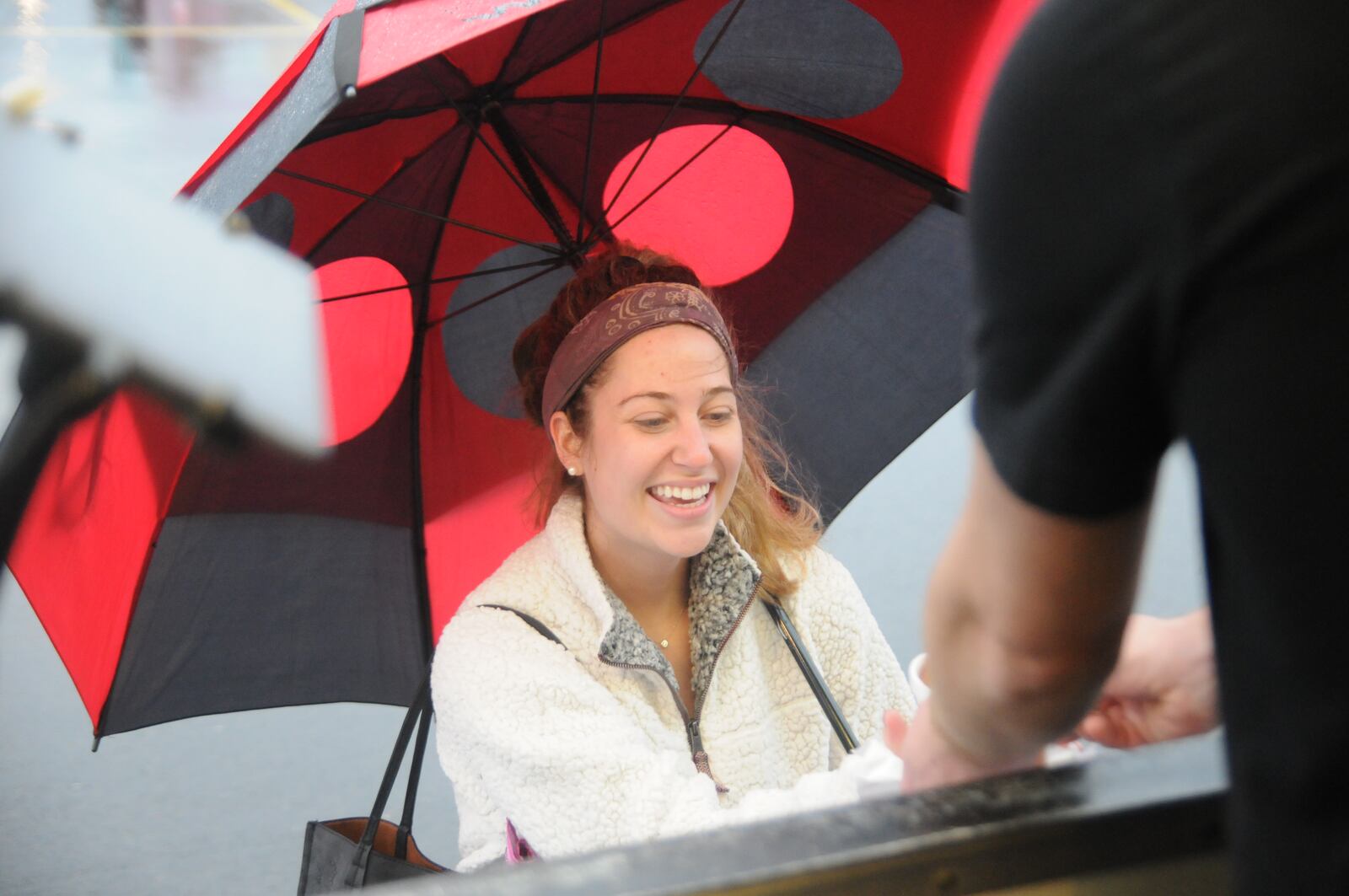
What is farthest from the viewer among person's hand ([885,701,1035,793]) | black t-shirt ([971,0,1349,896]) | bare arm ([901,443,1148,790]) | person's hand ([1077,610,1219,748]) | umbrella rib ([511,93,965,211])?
umbrella rib ([511,93,965,211])

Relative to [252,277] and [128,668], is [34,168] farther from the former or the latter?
[128,668]

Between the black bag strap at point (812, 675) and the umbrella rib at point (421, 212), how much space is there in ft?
2.27

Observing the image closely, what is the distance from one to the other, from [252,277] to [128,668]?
0.83 metres

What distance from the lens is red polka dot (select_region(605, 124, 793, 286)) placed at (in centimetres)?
232

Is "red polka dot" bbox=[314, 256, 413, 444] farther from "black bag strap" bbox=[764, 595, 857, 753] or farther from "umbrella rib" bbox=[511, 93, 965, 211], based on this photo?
"black bag strap" bbox=[764, 595, 857, 753]

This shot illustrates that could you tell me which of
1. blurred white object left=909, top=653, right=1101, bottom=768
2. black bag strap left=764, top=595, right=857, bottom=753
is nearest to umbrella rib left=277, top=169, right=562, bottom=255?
black bag strap left=764, top=595, right=857, bottom=753

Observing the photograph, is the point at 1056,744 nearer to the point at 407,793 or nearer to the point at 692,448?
the point at 692,448

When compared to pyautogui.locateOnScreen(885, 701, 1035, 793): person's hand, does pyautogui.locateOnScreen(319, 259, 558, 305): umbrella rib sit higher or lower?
higher

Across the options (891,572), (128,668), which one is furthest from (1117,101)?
(891,572)

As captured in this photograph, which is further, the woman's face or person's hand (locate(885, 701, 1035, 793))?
the woman's face

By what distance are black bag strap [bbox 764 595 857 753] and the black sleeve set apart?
152 cm

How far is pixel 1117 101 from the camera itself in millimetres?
532

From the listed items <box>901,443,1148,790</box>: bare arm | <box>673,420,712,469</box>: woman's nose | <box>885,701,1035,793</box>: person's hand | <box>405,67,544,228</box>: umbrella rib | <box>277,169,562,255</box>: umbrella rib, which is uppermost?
<box>405,67,544,228</box>: umbrella rib

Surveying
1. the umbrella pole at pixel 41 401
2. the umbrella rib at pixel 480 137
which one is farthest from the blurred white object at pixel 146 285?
the umbrella rib at pixel 480 137
